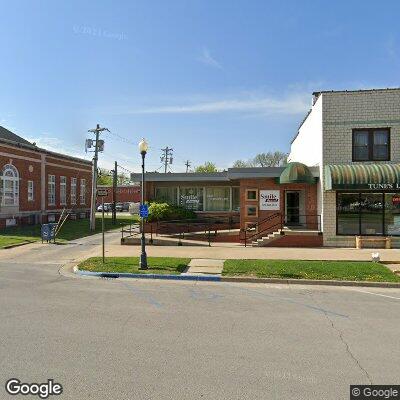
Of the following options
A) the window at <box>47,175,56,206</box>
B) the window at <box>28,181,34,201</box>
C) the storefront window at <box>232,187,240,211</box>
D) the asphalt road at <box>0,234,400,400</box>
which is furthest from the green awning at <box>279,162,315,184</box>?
the window at <box>47,175,56,206</box>

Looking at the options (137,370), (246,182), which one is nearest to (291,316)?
(137,370)

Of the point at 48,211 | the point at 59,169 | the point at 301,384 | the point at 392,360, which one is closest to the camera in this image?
the point at 301,384

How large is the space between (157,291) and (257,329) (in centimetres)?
400

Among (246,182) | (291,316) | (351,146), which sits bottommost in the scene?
(291,316)

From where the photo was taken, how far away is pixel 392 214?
61.3ft

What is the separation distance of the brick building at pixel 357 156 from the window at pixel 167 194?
10.7 meters

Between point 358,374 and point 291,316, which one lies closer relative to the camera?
point 358,374

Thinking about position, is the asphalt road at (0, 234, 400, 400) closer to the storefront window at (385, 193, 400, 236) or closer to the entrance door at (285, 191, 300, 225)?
the storefront window at (385, 193, 400, 236)

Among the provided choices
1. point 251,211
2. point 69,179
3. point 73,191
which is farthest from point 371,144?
point 73,191

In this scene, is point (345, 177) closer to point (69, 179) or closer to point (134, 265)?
point (134, 265)

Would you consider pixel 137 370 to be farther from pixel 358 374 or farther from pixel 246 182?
pixel 246 182

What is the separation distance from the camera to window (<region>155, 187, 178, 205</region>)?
26.3m

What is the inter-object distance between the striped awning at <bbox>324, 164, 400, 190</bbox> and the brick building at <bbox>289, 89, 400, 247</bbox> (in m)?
0.06

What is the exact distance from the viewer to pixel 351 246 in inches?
741
